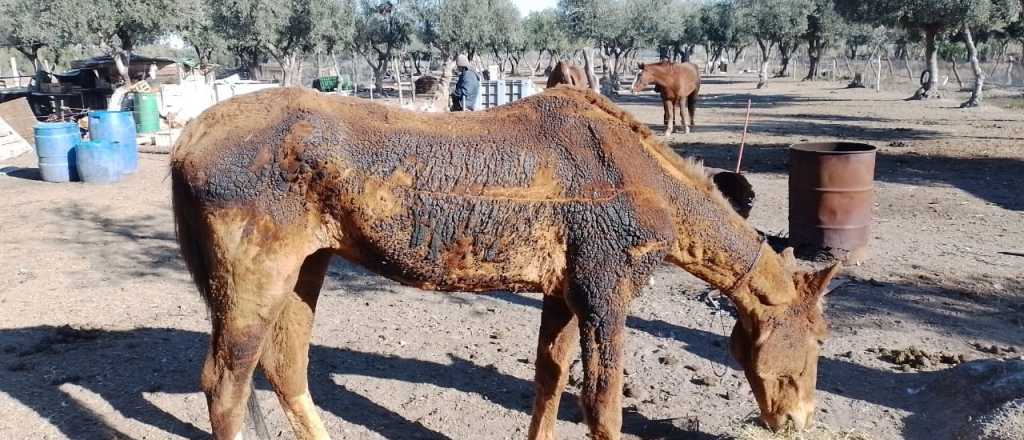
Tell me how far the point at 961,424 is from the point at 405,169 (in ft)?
11.4

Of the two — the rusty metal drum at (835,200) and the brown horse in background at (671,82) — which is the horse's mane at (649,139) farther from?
the brown horse in background at (671,82)

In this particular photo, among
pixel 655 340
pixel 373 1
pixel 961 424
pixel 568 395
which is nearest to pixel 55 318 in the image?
pixel 568 395

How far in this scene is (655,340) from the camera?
18.1 feet

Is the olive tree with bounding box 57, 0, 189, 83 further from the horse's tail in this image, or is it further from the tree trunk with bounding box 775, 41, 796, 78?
the tree trunk with bounding box 775, 41, 796, 78

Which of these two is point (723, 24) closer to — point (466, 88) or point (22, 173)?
point (466, 88)

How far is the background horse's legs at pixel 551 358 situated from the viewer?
3650 millimetres

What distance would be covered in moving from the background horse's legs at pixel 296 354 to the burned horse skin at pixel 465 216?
367mm

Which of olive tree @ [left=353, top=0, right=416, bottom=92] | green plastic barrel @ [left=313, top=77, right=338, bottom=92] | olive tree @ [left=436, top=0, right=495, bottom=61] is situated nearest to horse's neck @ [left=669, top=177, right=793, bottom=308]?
green plastic barrel @ [left=313, top=77, right=338, bottom=92]

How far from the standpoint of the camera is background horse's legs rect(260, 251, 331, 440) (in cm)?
369

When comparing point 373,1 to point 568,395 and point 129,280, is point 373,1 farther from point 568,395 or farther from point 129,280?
point 568,395

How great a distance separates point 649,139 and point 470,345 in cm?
279

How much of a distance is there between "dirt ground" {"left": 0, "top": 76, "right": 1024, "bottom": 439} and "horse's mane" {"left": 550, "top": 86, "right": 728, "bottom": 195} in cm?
140

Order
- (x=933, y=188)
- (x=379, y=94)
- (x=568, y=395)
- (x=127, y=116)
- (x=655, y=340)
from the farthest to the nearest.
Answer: (x=379, y=94), (x=127, y=116), (x=933, y=188), (x=655, y=340), (x=568, y=395)

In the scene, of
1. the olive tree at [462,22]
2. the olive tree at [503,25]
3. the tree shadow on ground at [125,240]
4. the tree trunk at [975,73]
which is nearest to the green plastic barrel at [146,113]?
the tree shadow on ground at [125,240]
